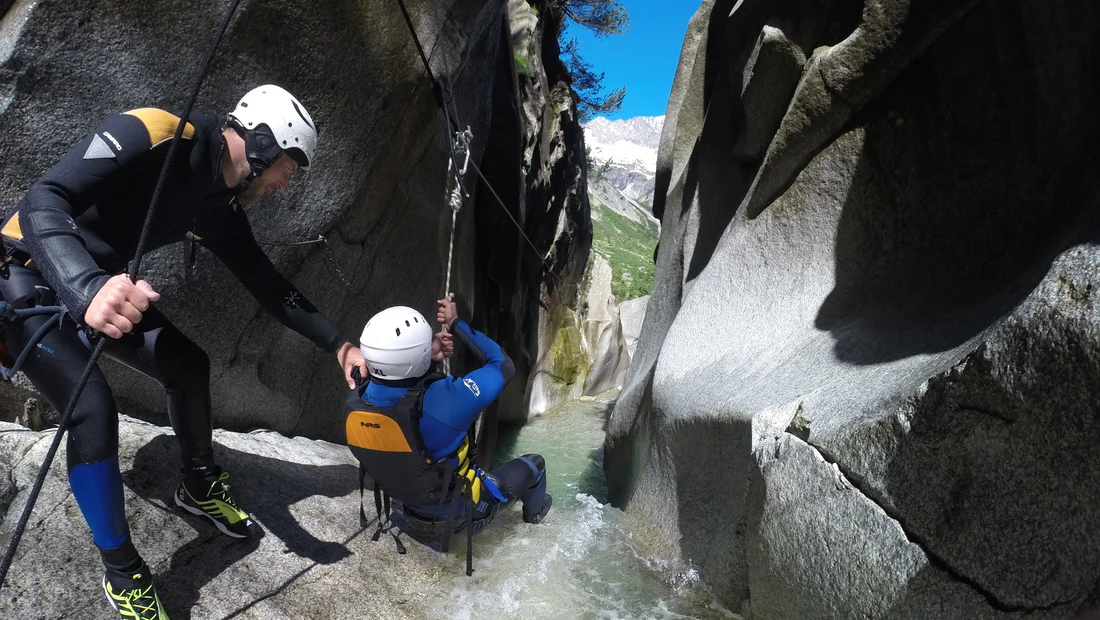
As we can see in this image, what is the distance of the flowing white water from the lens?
400 centimetres

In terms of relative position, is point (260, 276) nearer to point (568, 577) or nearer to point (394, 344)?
point (394, 344)

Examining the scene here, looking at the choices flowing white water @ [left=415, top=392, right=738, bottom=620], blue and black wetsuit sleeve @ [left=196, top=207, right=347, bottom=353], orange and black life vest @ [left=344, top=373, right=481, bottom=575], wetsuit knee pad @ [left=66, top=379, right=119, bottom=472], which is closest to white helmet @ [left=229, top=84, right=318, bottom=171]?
blue and black wetsuit sleeve @ [left=196, top=207, right=347, bottom=353]


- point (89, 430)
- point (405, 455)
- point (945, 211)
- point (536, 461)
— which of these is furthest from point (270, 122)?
point (945, 211)

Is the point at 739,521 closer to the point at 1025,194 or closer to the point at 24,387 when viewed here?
the point at 1025,194

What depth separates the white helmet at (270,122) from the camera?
3.08 metres

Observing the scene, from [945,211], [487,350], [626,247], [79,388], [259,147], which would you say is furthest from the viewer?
[626,247]

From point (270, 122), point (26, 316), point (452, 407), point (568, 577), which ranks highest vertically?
point (270, 122)

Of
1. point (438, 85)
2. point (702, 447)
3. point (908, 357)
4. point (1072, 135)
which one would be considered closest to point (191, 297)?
point (438, 85)

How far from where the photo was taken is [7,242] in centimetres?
272

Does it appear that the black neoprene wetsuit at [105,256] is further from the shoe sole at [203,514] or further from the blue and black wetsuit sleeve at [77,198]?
the shoe sole at [203,514]

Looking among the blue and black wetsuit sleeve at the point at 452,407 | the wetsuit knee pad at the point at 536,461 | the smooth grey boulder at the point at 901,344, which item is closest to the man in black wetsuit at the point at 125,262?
the blue and black wetsuit sleeve at the point at 452,407

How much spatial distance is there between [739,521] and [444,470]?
1.86 metres

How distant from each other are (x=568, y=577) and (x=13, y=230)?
3721 mm

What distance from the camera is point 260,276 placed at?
3811mm
